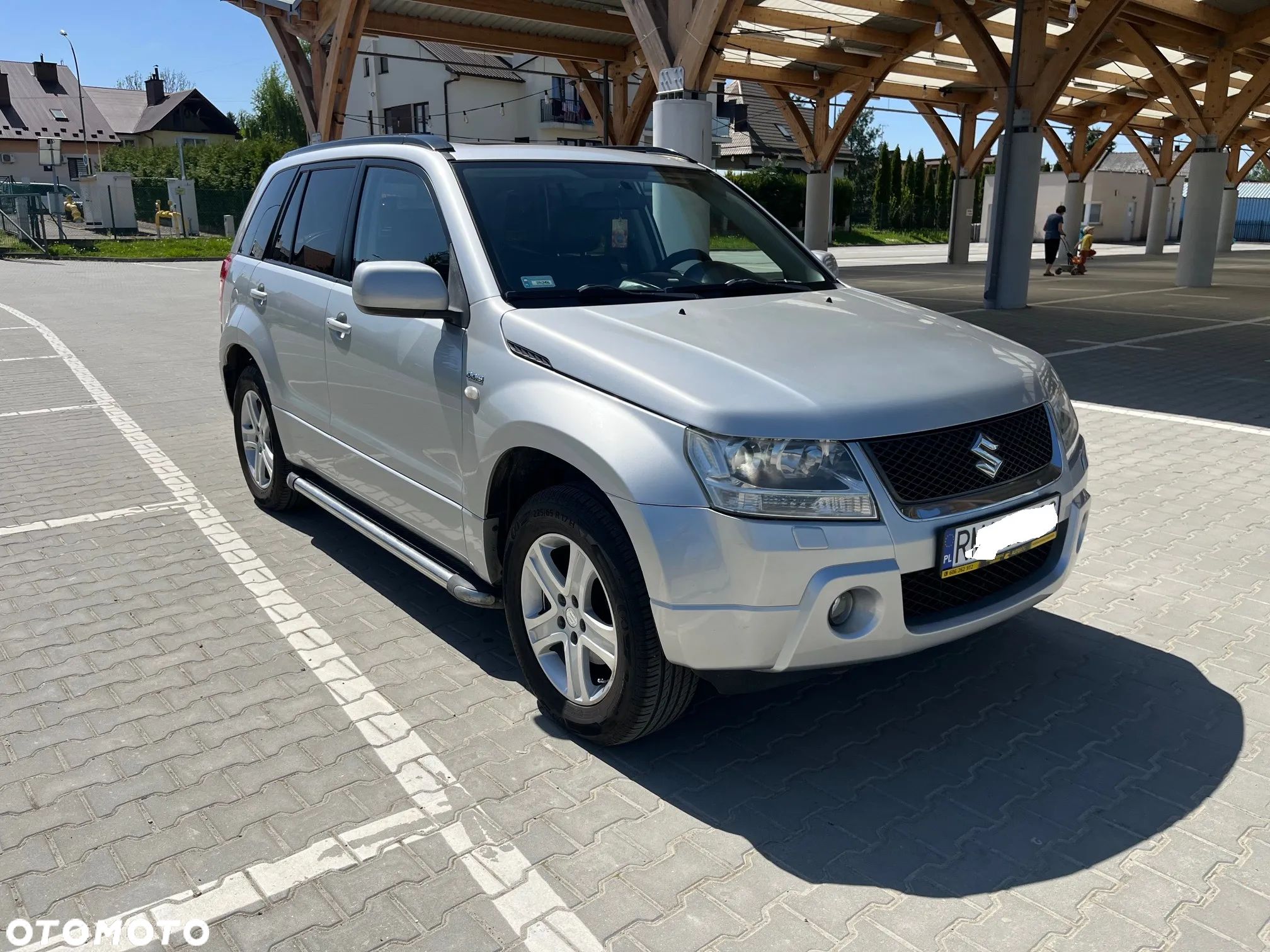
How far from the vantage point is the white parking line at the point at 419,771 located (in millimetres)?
2600

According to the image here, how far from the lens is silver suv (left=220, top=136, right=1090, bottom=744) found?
285 centimetres

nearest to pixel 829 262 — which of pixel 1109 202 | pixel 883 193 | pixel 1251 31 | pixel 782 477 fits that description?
pixel 782 477

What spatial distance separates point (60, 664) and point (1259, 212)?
7240 cm

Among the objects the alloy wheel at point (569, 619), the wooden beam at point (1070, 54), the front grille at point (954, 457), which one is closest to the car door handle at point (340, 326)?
the alloy wheel at point (569, 619)

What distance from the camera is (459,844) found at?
2.90m

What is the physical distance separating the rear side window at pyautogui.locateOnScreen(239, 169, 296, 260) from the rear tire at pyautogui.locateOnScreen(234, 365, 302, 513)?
648 millimetres

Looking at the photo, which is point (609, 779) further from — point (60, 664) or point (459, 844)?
point (60, 664)

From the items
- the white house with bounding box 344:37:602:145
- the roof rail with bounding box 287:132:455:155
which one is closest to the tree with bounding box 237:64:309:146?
the white house with bounding box 344:37:602:145

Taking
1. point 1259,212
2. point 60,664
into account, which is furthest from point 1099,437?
point 1259,212

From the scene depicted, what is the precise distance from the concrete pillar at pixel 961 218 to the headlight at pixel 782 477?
31041 mm

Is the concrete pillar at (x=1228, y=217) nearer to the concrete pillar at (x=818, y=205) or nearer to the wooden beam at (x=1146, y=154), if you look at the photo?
the wooden beam at (x=1146, y=154)

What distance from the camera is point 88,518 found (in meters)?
5.86

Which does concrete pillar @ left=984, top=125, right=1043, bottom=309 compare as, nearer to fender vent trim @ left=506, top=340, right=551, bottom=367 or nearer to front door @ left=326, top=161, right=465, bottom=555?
front door @ left=326, top=161, right=465, bottom=555

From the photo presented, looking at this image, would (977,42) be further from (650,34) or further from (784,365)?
(784,365)
